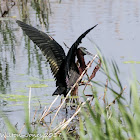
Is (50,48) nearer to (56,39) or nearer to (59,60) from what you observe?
(59,60)

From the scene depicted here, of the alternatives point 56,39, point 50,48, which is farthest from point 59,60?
point 56,39

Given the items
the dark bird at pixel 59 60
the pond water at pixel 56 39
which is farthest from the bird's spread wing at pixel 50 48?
the pond water at pixel 56 39

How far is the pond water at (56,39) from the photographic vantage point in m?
4.47

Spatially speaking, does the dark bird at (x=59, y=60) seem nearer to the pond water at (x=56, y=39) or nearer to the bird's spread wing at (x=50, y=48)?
the bird's spread wing at (x=50, y=48)

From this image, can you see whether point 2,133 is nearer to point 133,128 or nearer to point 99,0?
point 133,128

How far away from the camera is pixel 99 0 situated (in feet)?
32.8

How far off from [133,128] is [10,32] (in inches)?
214

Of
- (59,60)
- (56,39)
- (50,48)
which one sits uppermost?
(50,48)

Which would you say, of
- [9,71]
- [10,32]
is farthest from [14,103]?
[10,32]

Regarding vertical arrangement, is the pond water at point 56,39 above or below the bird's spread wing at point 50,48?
below

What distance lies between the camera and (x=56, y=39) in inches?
263

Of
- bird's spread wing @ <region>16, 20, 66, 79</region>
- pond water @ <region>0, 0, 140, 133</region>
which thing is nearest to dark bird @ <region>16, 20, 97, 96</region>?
bird's spread wing @ <region>16, 20, 66, 79</region>

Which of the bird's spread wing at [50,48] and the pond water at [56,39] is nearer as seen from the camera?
→ the bird's spread wing at [50,48]

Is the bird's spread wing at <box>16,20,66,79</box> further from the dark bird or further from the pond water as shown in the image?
the pond water
